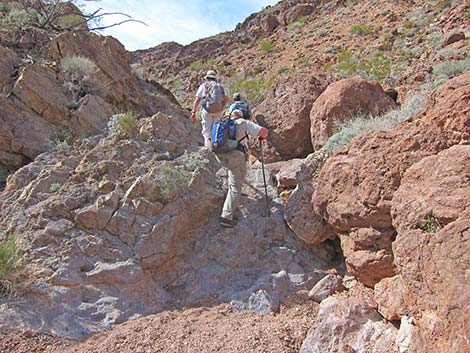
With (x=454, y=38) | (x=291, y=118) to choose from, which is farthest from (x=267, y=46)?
(x=291, y=118)

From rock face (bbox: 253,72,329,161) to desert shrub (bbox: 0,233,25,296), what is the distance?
398 cm

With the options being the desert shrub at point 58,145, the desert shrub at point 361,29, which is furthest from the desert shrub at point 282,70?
the desert shrub at point 58,145

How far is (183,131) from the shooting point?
712cm

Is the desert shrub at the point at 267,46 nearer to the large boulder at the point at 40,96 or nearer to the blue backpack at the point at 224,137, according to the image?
the large boulder at the point at 40,96

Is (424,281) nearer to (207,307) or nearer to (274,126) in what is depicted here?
(207,307)

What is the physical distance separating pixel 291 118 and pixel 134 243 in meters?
3.41

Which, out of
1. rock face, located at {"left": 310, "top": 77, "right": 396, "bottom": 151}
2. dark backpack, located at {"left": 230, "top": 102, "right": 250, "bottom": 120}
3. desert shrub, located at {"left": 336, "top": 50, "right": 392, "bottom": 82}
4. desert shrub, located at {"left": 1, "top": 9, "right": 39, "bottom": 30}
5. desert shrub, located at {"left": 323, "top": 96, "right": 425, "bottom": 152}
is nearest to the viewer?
desert shrub, located at {"left": 323, "top": 96, "right": 425, "bottom": 152}

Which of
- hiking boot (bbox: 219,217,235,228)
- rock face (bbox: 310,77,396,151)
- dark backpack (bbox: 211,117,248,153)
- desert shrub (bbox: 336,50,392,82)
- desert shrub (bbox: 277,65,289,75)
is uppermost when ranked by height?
desert shrub (bbox: 277,65,289,75)

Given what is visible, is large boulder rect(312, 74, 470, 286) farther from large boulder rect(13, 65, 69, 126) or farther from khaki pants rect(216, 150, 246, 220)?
large boulder rect(13, 65, 69, 126)

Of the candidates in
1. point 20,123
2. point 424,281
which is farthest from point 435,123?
point 20,123

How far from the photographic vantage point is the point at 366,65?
49.1ft

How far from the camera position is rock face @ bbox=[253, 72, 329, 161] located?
7.21 metres

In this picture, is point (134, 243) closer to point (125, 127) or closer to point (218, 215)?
point (218, 215)

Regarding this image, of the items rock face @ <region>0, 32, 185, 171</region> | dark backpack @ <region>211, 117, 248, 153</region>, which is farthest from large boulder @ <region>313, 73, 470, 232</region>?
rock face @ <region>0, 32, 185, 171</region>
